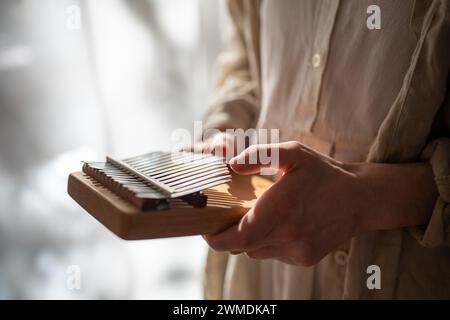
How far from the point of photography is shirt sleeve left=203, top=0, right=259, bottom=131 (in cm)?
88

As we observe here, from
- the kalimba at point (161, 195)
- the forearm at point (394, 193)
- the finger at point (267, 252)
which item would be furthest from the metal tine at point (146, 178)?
the forearm at point (394, 193)

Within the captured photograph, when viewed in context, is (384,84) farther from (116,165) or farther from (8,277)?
(8,277)

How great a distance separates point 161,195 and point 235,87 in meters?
0.43

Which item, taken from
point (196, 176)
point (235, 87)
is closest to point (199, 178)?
point (196, 176)

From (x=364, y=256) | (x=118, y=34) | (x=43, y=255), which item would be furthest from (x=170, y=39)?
(x=364, y=256)

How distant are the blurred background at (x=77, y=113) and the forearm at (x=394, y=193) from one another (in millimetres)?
669

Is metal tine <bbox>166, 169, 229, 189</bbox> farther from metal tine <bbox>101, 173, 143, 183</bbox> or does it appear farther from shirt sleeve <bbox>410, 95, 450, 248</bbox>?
shirt sleeve <bbox>410, 95, 450, 248</bbox>

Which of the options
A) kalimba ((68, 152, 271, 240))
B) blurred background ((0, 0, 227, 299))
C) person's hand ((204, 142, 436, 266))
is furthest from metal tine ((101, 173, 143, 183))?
blurred background ((0, 0, 227, 299))

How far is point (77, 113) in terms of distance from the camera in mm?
1056

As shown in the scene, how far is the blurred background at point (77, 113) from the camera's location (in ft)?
3.28

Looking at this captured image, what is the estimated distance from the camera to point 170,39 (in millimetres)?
1163

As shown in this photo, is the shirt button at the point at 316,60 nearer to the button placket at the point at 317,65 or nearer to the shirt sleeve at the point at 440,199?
the button placket at the point at 317,65

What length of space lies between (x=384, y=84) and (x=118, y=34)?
66 centimetres

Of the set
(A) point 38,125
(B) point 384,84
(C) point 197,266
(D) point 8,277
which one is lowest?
(C) point 197,266
